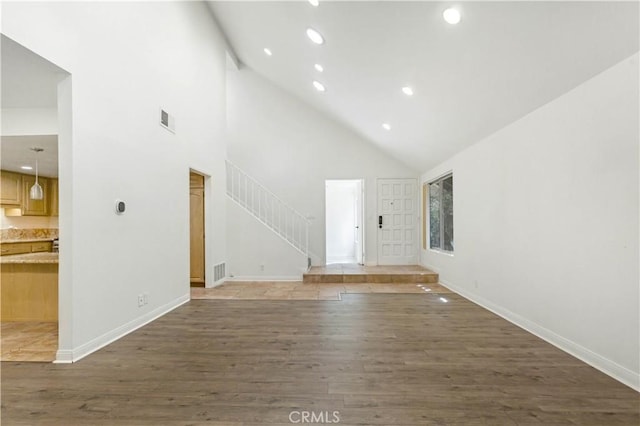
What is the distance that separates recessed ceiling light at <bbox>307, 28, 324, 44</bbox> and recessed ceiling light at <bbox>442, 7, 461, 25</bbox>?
1.87 meters

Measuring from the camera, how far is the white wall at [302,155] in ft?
23.4

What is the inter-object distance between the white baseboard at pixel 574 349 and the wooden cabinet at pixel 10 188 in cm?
830

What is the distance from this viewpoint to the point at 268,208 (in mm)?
7137

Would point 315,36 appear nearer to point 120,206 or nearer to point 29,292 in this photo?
point 120,206

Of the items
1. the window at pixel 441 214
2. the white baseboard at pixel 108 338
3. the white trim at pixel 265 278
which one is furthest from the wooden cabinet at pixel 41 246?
the window at pixel 441 214

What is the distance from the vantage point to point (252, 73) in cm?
729

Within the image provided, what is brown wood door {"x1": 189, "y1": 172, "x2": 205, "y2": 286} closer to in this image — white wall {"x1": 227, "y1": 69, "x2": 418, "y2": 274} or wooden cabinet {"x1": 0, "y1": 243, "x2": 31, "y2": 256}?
white wall {"x1": 227, "y1": 69, "x2": 418, "y2": 274}

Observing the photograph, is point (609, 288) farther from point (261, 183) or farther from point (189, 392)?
point (261, 183)

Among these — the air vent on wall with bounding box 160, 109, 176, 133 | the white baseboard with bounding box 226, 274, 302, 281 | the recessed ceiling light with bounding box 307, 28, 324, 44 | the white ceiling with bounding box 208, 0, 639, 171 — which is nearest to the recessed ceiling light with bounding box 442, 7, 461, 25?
the white ceiling with bounding box 208, 0, 639, 171

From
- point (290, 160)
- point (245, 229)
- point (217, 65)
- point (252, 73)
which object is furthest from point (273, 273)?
point (252, 73)

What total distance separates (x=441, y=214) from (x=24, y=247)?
8.27 m

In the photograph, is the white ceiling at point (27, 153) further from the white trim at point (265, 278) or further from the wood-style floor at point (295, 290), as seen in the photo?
the white trim at point (265, 278)

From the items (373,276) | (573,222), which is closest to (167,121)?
(373,276)

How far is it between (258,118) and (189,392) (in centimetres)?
639
